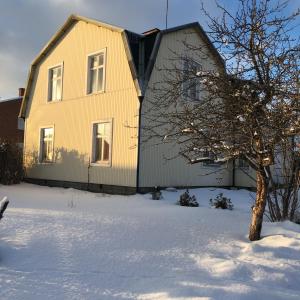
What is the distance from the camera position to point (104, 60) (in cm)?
1673

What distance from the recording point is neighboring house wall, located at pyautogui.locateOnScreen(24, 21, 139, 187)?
1548cm

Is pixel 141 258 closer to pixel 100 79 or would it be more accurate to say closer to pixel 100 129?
pixel 100 129

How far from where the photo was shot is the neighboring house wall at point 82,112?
15.5 m

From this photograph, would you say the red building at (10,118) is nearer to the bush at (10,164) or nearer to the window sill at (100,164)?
the bush at (10,164)

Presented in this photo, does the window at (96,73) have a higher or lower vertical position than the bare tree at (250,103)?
higher

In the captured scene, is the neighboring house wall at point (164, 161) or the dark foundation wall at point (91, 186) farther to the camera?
the dark foundation wall at point (91, 186)

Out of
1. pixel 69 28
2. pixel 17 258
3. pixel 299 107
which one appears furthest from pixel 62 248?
pixel 69 28

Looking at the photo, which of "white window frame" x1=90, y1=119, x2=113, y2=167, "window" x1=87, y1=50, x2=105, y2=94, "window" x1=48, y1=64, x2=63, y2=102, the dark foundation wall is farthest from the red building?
"white window frame" x1=90, y1=119, x2=113, y2=167

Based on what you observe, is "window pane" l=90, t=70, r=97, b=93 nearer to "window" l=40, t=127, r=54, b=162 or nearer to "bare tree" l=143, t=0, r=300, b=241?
"window" l=40, t=127, r=54, b=162

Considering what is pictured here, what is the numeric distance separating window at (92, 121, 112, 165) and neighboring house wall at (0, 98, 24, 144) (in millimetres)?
21921

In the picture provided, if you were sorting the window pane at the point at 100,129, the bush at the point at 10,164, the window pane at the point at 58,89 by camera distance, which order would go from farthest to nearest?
the window pane at the point at 58,89, the bush at the point at 10,164, the window pane at the point at 100,129

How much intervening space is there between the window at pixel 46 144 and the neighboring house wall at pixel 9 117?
17991 mm

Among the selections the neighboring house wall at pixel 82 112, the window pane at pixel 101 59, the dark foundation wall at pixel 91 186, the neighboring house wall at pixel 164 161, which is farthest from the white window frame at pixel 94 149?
the window pane at pixel 101 59

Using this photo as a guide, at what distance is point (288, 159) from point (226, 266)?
150 inches
